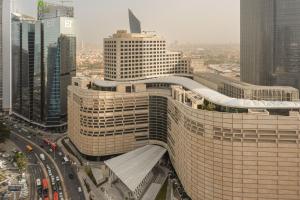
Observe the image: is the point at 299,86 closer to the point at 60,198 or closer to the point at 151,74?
the point at 151,74

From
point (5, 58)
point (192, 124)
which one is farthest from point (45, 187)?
point (5, 58)

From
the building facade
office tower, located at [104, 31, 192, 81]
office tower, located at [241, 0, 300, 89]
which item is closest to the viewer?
the building facade

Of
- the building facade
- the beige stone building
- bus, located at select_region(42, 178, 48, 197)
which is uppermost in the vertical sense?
the beige stone building

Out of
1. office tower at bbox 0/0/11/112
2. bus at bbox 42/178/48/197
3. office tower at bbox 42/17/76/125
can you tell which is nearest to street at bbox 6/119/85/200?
bus at bbox 42/178/48/197

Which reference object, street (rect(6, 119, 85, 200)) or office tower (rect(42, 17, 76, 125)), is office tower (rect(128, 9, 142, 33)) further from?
street (rect(6, 119, 85, 200))

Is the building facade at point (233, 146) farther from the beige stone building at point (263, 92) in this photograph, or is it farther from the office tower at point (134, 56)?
the office tower at point (134, 56)

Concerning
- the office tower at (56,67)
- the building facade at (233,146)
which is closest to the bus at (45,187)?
the building facade at (233,146)
